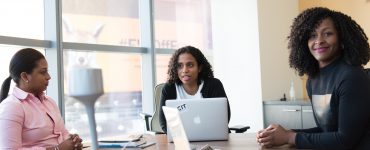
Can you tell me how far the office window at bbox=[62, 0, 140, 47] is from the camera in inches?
157

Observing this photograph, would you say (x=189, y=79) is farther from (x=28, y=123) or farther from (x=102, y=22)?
(x=102, y=22)

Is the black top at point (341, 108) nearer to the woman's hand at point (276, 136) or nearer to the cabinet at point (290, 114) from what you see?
the woman's hand at point (276, 136)

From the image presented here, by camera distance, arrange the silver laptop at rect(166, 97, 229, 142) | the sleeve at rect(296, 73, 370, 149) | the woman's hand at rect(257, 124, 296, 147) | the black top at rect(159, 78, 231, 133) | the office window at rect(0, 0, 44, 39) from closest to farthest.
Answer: the sleeve at rect(296, 73, 370, 149) → the woman's hand at rect(257, 124, 296, 147) → the silver laptop at rect(166, 97, 229, 142) → the black top at rect(159, 78, 231, 133) → the office window at rect(0, 0, 44, 39)

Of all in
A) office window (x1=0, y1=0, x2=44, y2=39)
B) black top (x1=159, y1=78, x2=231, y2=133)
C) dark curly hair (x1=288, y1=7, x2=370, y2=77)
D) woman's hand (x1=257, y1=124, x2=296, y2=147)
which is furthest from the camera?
office window (x1=0, y1=0, x2=44, y2=39)

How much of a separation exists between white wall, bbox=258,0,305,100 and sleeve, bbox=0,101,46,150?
3010 millimetres

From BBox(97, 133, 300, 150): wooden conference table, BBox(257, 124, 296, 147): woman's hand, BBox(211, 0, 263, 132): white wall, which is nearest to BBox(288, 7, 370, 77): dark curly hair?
BBox(257, 124, 296, 147): woman's hand

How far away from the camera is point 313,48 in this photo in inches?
68.5

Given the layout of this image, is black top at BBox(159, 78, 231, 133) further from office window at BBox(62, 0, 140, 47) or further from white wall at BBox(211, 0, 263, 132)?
white wall at BBox(211, 0, 263, 132)

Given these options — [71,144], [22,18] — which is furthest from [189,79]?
[22,18]

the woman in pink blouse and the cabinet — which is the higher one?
the woman in pink blouse

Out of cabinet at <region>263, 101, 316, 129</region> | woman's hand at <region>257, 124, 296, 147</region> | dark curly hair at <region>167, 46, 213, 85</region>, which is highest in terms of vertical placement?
dark curly hair at <region>167, 46, 213, 85</region>

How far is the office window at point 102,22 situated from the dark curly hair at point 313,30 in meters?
2.58

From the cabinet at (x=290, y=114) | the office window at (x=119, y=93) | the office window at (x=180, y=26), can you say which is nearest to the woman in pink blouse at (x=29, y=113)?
the office window at (x=119, y=93)

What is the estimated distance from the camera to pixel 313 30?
1721mm
